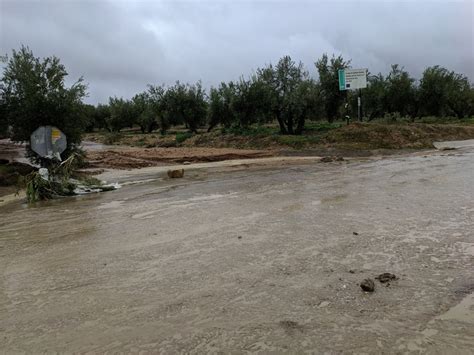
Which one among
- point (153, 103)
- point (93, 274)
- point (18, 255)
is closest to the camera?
point (93, 274)

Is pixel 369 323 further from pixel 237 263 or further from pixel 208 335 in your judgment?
pixel 237 263

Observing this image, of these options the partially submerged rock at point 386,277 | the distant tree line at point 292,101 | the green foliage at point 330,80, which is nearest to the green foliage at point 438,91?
the distant tree line at point 292,101

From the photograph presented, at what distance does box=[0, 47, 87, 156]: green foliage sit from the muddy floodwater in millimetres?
9741

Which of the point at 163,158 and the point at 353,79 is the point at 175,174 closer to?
the point at 163,158

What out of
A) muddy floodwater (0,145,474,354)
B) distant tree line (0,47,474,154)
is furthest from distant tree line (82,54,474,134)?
muddy floodwater (0,145,474,354)

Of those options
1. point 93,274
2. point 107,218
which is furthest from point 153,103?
point 93,274

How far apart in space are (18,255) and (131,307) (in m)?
3.57

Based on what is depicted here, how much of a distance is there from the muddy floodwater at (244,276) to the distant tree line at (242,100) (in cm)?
1033

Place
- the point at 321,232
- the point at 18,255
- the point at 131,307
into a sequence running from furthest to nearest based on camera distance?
the point at 321,232, the point at 18,255, the point at 131,307

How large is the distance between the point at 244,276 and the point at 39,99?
1776 centimetres

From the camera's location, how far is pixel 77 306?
518 cm

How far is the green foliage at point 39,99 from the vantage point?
20406 millimetres

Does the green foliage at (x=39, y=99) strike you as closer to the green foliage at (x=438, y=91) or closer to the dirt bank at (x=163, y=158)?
the dirt bank at (x=163, y=158)

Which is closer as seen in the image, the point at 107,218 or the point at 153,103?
the point at 107,218
